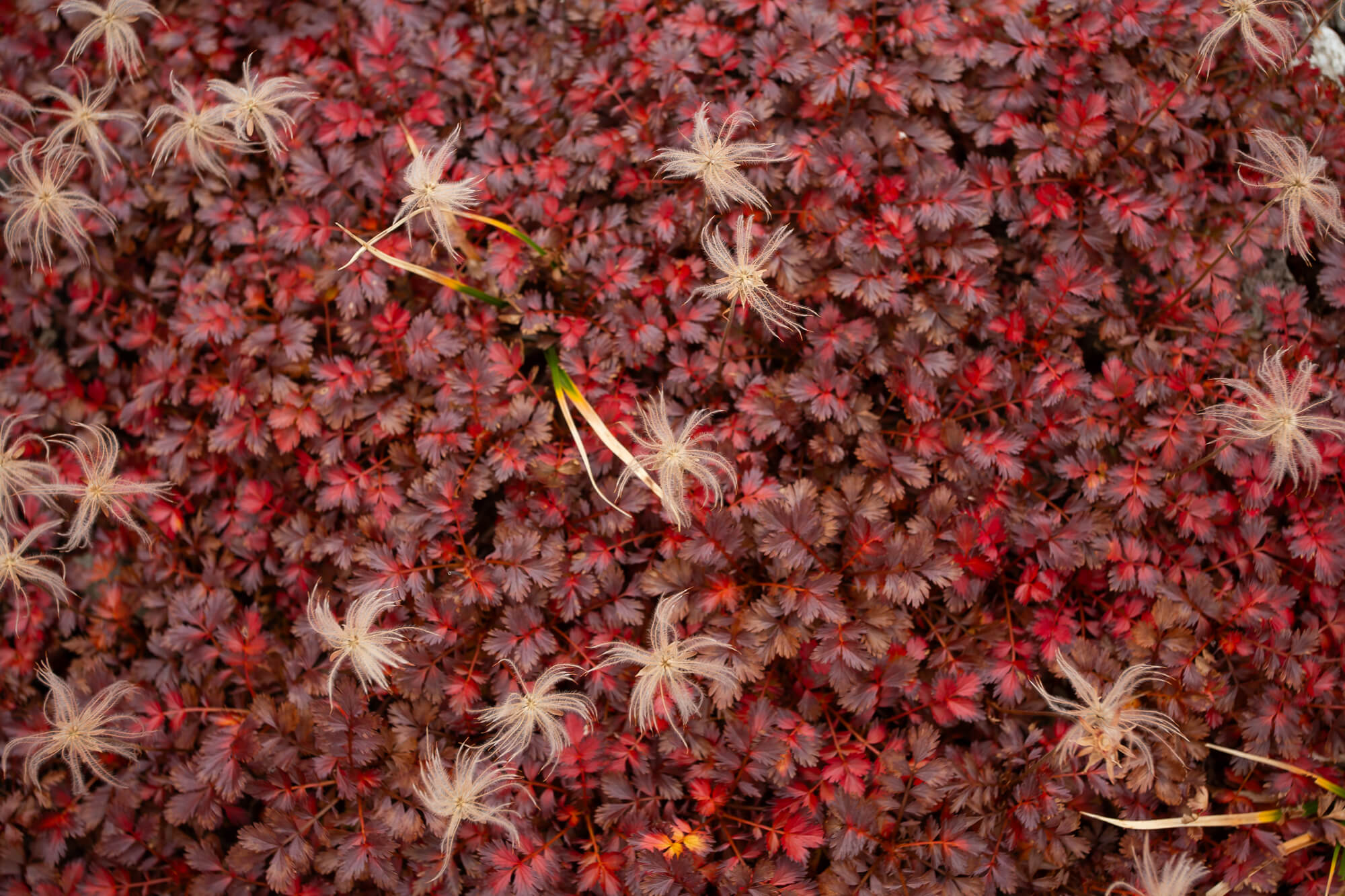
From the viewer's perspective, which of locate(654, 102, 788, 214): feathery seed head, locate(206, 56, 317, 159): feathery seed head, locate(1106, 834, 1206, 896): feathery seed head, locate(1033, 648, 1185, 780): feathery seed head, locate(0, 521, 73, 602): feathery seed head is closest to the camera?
locate(1106, 834, 1206, 896): feathery seed head

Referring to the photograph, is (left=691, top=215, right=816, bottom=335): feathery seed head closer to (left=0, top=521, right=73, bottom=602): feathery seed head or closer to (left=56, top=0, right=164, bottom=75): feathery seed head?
(left=56, top=0, right=164, bottom=75): feathery seed head

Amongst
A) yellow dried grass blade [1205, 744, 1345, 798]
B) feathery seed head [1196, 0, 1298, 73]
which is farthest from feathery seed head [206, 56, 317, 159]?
yellow dried grass blade [1205, 744, 1345, 798]

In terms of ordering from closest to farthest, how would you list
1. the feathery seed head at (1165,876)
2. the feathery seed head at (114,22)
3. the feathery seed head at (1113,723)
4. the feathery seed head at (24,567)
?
the feathery seed head at (1165,876), the feathery seed head at (1113,723), the feathery seed head at (24,567), the feathery seed head at (114,22)

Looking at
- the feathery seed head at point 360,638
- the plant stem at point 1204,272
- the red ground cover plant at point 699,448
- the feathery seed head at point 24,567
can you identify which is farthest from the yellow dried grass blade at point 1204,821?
the feathery seed head at point 24,567

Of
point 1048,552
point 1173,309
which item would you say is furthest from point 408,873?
point 1173,309

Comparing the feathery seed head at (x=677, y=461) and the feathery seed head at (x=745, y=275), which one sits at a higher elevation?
the feathery seed head at (x=745, y=275)

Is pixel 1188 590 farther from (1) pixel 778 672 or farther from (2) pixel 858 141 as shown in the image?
(2) pixel 858 141

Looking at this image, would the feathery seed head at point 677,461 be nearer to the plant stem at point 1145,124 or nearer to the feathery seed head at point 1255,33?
the plant stem at point 1145,124
